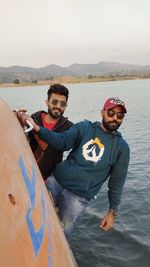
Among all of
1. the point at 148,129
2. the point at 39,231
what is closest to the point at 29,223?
the point at 39,231

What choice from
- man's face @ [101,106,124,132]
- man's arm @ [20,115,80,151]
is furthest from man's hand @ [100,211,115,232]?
man's face @ [101,106,124,132]

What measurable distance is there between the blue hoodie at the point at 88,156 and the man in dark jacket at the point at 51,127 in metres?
0.18

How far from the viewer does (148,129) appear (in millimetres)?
23891

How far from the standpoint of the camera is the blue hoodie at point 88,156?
16.5 feet

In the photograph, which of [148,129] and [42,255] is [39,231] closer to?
[42,255]

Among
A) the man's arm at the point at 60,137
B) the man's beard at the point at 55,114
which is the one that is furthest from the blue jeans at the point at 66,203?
the man's beard at the point at 55,114

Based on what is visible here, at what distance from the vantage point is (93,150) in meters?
5.01

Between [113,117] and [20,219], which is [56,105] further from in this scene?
[20,219]

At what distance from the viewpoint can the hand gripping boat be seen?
6.77 ft

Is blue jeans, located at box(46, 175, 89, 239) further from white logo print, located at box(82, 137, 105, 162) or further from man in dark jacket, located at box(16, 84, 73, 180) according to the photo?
white logo print, located at box(82, 137, 105, 162)

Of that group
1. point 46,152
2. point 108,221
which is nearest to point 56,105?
point 46,152

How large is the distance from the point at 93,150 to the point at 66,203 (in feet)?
2.98

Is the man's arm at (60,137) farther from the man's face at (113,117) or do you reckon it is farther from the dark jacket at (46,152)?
the man's face at (113,117)

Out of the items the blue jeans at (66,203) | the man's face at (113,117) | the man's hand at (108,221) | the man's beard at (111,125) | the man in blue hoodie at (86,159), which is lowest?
the man's hand at (108,221)
